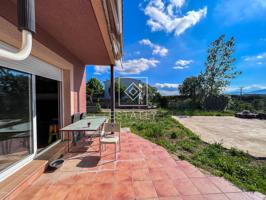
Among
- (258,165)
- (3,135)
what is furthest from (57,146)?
(258,165)

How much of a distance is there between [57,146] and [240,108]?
16858 mm

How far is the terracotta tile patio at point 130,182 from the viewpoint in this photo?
1796mm

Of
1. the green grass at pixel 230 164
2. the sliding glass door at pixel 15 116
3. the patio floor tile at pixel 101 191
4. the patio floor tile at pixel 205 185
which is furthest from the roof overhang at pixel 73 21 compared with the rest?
the green grass at pixel 230 164

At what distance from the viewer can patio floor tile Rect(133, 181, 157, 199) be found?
1.80 meters

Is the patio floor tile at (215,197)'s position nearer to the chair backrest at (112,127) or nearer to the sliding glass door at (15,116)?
the chair backrest at (112,127)

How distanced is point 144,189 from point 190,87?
58.9ft

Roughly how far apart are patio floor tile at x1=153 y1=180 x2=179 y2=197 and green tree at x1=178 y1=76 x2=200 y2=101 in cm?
1575

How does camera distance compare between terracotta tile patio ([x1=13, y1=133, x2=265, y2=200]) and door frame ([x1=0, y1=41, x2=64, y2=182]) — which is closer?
terracotta tile patio ([x1=13, y1=133, x2=265, y2=200])

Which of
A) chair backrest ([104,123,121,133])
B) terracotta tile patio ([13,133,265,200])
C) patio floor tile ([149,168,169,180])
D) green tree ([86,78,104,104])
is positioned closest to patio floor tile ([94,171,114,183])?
terracotta tile patio ([13,133,265,200])

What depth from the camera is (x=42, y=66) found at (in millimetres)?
2900

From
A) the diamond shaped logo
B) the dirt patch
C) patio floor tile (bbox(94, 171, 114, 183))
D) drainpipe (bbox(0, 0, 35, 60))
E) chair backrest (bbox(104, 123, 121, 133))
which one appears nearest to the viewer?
drainpipe (bbox(0, 0, 35, 60))

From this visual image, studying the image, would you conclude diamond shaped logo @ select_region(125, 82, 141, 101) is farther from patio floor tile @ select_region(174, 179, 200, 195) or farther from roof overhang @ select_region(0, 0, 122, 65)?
patio floor tile @ select_region(174, 179, 200, 195)

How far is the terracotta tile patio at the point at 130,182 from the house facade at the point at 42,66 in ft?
2.25

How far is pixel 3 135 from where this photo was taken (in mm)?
2014
